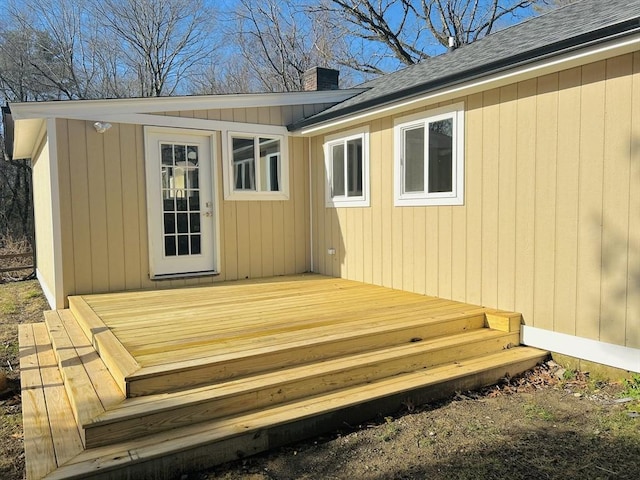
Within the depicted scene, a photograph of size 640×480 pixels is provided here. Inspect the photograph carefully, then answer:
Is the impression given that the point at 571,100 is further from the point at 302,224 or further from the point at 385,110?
the point at 302,224

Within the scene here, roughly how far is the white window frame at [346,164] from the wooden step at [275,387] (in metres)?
2.52

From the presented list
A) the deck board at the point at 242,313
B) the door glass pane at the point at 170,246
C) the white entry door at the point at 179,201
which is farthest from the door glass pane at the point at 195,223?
the deck board at the point at 242,313

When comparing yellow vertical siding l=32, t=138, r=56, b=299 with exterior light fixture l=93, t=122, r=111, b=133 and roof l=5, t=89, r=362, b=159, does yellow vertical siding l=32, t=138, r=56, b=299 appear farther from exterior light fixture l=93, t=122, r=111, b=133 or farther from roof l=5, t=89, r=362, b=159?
exterior light fixture l=93, t=122, r=111, b=133

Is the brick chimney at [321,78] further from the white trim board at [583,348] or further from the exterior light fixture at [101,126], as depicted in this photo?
the white trim board at [583,348]

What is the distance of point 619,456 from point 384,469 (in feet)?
4.11

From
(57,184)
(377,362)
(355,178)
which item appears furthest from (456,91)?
(57,184)

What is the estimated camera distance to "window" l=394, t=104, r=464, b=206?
15.4 feet

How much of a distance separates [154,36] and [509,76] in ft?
51.0

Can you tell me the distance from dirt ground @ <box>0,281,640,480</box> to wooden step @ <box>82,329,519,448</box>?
312mm

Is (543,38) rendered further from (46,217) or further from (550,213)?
(46,217)

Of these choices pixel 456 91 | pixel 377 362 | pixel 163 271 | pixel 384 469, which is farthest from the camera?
pixel 163 271

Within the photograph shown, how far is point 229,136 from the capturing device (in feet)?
20.9

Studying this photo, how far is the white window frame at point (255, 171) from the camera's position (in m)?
6.36

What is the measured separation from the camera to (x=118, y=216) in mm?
5730
